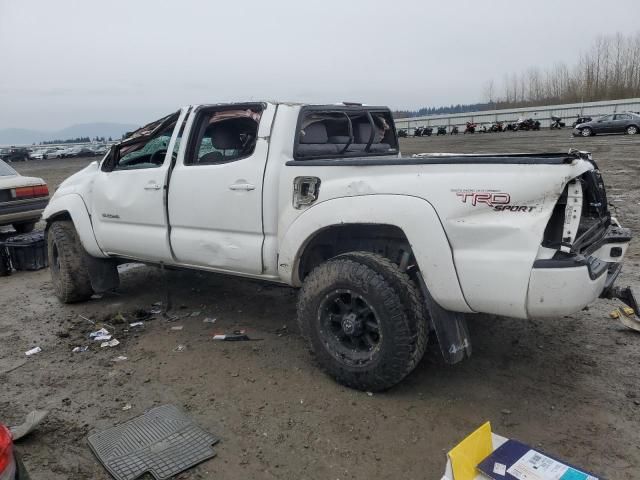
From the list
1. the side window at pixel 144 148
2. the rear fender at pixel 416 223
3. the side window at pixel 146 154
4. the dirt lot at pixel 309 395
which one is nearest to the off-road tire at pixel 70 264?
the dirt lot at pixel 309 395

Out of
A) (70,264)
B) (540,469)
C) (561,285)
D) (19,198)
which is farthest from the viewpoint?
(19,198)

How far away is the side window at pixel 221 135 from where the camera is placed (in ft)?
13.8

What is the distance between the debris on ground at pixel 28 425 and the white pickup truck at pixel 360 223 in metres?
1.57

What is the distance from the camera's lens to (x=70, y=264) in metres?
5.42

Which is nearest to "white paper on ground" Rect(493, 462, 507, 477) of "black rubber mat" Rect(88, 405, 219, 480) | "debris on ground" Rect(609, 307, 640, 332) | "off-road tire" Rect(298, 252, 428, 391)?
"off-road tire" Rect(298, 252, 428, 391)

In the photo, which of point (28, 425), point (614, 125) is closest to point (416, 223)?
point (28, 425)

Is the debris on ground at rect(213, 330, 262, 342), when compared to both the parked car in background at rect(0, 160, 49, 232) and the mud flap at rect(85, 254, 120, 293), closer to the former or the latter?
the mud flap at rect(85, 254, 120, 293)

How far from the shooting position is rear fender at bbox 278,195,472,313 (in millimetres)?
2988

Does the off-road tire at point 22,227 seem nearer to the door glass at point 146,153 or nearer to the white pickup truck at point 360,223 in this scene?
the white pickup truck at point 360,223

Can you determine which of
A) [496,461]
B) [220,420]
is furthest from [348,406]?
[496,461]

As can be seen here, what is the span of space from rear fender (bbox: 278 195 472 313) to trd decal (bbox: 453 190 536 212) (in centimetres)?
20

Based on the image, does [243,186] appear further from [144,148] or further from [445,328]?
[445,328]

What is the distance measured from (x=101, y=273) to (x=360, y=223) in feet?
11.1

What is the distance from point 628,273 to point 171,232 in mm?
4685
